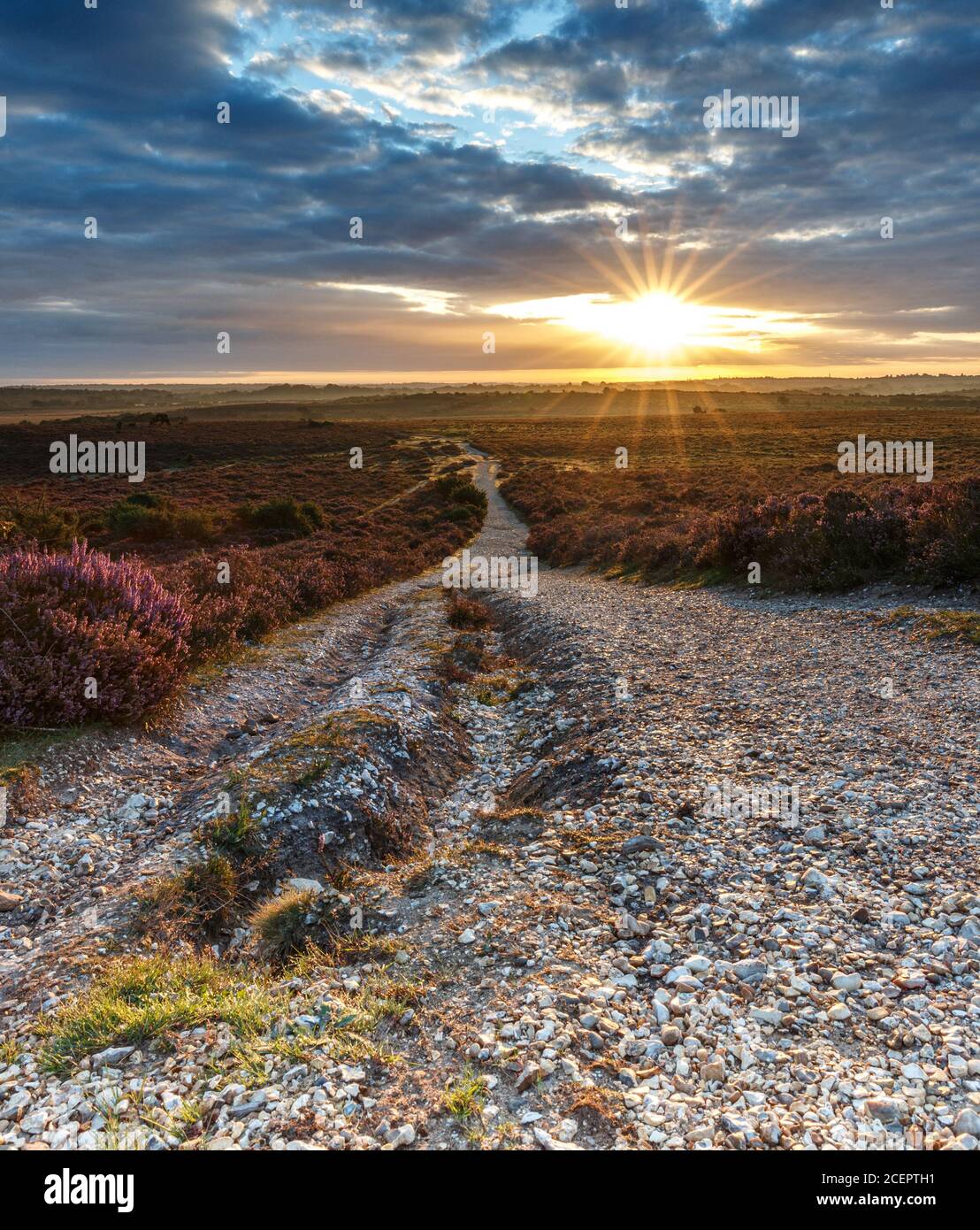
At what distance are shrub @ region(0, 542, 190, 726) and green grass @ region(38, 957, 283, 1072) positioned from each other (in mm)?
5757

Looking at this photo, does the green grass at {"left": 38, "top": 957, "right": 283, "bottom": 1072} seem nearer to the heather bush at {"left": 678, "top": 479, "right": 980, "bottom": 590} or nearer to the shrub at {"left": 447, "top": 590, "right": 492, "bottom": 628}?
the shrub at {"left": 447, "top": 590, "right": 492, "bottom": 628}

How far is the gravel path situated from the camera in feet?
14.3

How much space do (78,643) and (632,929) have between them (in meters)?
9.52

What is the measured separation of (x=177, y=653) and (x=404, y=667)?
477 cm

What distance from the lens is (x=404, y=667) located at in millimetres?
15922

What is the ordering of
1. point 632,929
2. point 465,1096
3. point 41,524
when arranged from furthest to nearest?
point 41,524 → point 632,929 → point 465,1096

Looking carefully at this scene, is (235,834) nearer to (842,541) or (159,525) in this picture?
(842,541)

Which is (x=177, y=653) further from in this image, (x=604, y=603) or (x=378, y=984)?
(x=604, y=603)

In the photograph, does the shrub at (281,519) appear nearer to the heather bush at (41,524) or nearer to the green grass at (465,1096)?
the heather bush at (41,524)

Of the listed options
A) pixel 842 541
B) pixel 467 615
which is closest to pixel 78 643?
pixel 467 615

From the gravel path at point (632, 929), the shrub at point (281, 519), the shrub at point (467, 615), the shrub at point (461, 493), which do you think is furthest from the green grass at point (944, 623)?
the shrub at point (461, 493)

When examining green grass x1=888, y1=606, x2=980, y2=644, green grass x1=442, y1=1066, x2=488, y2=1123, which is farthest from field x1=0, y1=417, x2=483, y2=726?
green grass x1=888, y1=606, x2=980, y2=644

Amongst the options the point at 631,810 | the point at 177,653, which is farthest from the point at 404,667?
the point at 631,810

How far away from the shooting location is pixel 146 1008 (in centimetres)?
536
